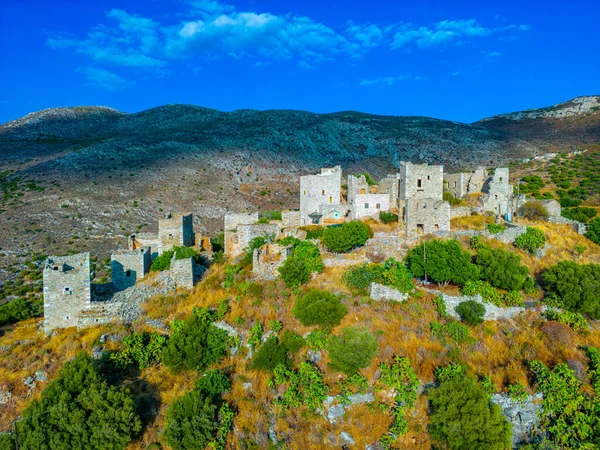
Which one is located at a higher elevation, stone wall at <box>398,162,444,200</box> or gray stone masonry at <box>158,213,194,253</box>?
stone wall at <box>398,162,444,200</box>

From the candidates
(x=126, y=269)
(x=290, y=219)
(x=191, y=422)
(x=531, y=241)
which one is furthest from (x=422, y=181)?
(x=191, y=422)

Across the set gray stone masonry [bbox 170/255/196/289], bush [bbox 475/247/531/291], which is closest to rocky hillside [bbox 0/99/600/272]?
gray stone masonry [bbox 170/255/196/289]

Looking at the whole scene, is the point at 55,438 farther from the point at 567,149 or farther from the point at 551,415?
the point at 567,149

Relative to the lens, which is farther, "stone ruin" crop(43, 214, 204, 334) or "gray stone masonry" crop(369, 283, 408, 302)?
"stone ruin" crop(43, 214, 204, 334)

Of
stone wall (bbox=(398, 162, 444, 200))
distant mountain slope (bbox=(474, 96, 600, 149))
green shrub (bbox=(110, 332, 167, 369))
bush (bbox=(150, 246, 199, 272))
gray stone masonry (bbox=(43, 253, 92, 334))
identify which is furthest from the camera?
distant mountain slope (bbox=(474, 96, 600, 149))

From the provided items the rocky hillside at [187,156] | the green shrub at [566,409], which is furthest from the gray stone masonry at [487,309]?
the rocky hillside at [187,156]

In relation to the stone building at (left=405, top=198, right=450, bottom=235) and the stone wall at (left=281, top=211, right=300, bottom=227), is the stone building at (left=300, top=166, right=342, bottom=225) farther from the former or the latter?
the stone building at (left=405, top=198, right=450, bottom=235)

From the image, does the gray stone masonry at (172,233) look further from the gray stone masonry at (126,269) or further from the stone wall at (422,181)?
the stone wall at (422,181)
